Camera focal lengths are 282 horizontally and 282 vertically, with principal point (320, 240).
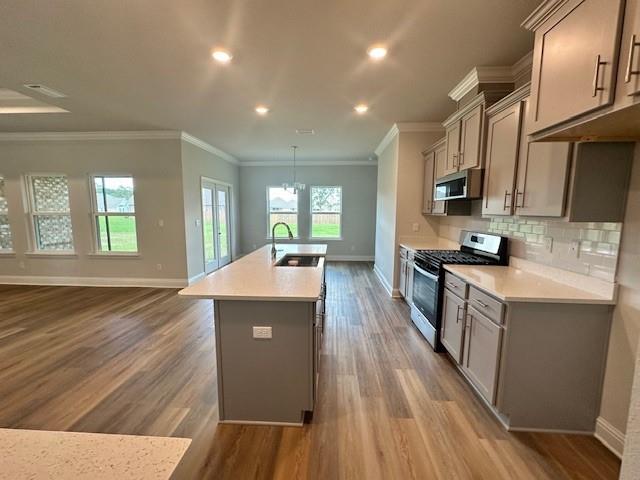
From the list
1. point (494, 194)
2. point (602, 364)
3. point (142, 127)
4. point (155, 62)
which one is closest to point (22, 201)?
point (142, 127)

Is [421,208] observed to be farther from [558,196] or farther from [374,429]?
[374,429]

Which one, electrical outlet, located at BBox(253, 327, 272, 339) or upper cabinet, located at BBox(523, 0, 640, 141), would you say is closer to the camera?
upper cabinet, located at BBox(523, 0, 640, 141)

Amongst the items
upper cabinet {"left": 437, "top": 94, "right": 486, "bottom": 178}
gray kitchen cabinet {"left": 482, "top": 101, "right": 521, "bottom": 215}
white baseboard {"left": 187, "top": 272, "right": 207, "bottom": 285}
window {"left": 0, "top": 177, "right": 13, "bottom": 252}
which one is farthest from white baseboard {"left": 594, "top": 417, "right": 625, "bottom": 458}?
window {"left": 0, "top": 177, "right": 13, "bottom": 252}

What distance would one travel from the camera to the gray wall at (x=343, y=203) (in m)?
7.77

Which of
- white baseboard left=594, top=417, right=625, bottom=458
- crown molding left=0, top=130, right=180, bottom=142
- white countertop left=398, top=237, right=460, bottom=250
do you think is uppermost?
crown molding left=0, top=130, right=180, bottom=142

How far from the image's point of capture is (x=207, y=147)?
5914 mm

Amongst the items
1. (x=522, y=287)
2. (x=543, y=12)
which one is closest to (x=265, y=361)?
(x=522, y=287)

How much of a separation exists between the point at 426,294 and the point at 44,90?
4892 mm

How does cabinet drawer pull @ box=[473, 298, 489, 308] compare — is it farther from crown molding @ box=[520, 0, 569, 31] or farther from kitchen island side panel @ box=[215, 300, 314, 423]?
crown molding @ box=[520, 0, 569, 31]

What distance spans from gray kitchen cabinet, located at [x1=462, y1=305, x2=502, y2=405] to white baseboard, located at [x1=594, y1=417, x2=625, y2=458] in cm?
64

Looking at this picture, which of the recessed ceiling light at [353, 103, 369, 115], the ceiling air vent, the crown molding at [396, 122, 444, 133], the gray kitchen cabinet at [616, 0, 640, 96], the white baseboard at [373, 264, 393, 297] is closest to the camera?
the gray kitchen cabinet at [616, 0, 640, 96]

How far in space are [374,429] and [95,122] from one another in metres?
5.55

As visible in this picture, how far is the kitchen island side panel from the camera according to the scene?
1867mm

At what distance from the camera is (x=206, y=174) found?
5980 mm
